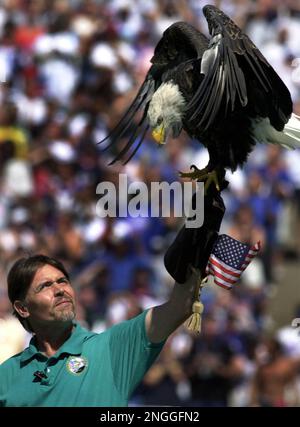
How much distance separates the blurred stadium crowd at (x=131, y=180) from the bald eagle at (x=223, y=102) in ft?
10.5

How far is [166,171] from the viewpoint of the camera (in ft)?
29.4

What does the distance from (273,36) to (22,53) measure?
248 cm

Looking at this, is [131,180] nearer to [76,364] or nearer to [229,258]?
[76,364]

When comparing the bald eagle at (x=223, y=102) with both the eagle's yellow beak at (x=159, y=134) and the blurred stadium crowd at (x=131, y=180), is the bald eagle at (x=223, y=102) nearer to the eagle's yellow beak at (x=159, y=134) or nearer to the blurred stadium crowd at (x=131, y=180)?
the eagle's yellow beak at (x=159, y=134)

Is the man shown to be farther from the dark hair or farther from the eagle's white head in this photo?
the eagle's white head

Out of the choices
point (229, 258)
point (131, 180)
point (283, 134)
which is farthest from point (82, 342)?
point (131, 180)

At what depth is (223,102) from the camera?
3.69 metres

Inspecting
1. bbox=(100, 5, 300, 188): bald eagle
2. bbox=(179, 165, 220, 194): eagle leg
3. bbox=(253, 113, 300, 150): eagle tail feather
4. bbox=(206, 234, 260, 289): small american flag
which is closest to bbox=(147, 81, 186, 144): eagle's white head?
bbox=(100, 5, 300, 188): bald eagle

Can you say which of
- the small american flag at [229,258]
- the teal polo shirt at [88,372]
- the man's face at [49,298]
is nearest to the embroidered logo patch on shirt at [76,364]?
the teal polo shirt at [88,372]

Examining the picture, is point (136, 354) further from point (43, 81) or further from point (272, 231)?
point (43, 81)

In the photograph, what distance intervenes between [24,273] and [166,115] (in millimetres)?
813

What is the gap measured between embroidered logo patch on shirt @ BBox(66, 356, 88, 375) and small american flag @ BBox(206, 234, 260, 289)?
587 mm

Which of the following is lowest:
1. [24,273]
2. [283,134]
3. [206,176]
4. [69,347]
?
[69,347]
